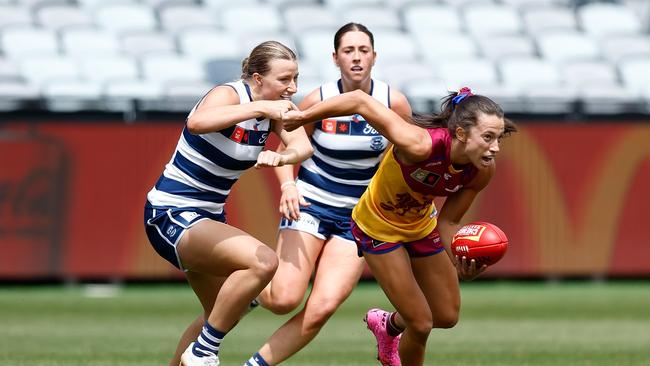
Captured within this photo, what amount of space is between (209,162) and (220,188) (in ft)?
0.67

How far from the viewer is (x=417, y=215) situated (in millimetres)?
7879

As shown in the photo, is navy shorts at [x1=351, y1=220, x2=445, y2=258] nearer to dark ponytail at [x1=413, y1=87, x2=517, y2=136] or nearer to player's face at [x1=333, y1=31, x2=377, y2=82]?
dark ponytail at [x1=413, y1=87, x2=517, y2=136]

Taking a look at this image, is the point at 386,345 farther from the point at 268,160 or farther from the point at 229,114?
the point at 229,114

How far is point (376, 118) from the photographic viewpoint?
7.25m

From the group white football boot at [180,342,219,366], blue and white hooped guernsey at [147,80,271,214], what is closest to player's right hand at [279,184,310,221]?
blue and white hooped guernsey at [147,80,271,214]

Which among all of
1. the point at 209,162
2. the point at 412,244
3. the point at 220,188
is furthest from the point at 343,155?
the point at 209,162

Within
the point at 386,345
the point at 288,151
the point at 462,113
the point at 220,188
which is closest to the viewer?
the point at 462,113

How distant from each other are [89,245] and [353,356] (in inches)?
274

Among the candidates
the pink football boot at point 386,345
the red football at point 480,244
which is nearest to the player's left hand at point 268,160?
the red football at point 480,244

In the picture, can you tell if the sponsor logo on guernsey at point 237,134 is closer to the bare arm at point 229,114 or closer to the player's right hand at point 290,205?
the bare arm at point 229,114

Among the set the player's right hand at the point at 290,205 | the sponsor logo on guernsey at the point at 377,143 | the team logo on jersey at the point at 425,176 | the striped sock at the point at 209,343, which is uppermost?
the team logo on jersey at the point at 425,176

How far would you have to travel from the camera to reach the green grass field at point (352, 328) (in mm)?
10336

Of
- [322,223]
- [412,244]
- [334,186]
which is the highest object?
[334,186]

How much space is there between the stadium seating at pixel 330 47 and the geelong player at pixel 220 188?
9013mm
